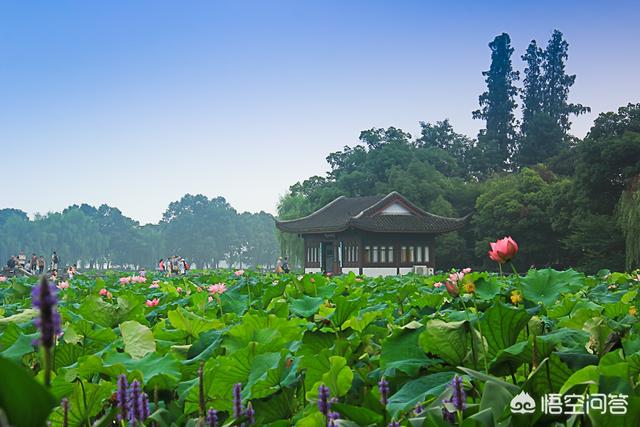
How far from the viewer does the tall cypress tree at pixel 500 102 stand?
52.3m

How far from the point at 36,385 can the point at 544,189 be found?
1289 inches

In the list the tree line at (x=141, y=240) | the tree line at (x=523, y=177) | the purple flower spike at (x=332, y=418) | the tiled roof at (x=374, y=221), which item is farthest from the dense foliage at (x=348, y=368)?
the tree line at (x=141, y=240)

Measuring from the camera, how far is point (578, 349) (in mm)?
1422

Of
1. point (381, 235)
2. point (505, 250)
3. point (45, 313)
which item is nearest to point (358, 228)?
point (381, 235)

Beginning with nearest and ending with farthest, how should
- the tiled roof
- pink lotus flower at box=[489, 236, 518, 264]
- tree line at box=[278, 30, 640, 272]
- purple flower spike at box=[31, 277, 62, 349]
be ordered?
purple flower spike at box=[31, 277, 62, 349]
pink lotus flower at box=[489, 236, 518, 264]
tree line at box=[278, 30, 640, 272]
the tiled roof

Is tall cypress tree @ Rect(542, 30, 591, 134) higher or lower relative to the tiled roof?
higher

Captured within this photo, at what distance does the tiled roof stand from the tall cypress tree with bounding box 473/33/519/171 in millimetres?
19989

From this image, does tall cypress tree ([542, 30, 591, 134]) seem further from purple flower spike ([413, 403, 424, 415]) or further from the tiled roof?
purple flower spike ([413, 403, 424, 415])

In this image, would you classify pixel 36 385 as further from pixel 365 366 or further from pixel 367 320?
pixel 367 320

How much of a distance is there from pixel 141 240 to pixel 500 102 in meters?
41.3

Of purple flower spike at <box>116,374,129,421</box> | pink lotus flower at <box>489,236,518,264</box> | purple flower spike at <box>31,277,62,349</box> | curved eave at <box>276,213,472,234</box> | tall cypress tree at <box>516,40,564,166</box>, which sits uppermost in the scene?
tall cypress tree at <box>516,40,564,166</box>

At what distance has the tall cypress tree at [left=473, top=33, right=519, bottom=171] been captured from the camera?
52.3 meters

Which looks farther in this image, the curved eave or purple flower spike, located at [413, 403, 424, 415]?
the curved eave

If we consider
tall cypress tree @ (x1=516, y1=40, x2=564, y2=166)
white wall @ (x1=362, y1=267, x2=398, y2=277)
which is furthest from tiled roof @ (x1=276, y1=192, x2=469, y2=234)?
tall cypress tree @ (x1=516, y1=40, x2=564, y2=166)
